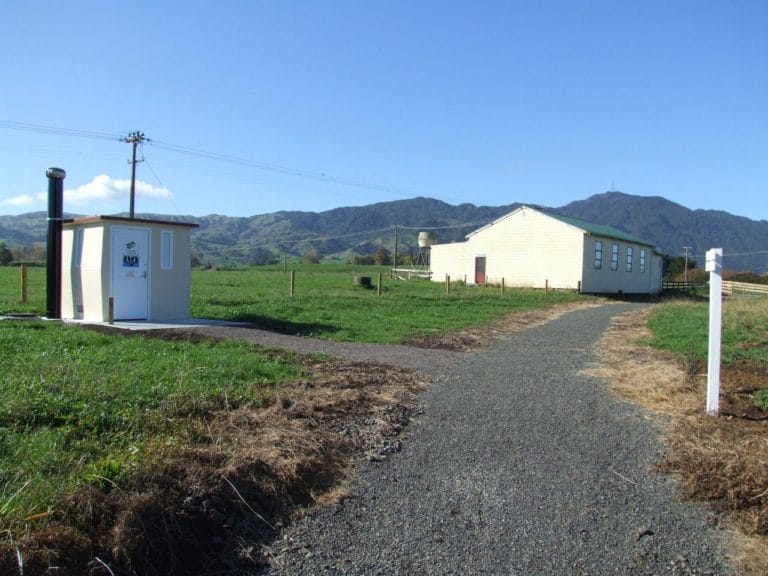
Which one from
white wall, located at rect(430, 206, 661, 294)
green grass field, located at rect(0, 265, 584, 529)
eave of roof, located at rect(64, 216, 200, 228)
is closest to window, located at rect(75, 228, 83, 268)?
eave of roof, located at rect(64, 216, 200, 228)

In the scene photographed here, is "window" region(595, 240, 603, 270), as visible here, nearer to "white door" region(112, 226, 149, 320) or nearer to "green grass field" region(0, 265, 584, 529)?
"green grass field" region(0, 265, 584, 529)

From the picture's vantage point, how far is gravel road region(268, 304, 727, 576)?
11.3 ft

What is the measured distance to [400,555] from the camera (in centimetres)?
349

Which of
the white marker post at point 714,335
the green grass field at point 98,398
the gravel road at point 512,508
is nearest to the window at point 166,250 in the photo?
the green grass field at point 98,398

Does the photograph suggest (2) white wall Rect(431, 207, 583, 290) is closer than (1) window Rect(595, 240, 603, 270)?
Yes

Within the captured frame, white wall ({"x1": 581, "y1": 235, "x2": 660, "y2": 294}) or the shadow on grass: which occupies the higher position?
white wall ({"x1": 581, "y1": 235, "x2": 660, "y2": 294})

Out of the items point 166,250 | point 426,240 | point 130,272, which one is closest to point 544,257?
point 426,240

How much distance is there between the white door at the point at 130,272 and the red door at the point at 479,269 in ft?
95.4

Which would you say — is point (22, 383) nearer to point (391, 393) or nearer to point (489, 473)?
point (391, 393)

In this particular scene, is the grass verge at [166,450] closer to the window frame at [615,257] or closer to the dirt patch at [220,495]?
the dirt patch at [220,495]

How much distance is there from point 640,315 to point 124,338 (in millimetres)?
18234

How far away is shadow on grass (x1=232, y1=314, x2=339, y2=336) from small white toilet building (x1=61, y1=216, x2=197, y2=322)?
1.60 m

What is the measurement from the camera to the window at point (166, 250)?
1409 centimetres

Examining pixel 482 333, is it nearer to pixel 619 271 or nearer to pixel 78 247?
pixel 78 247
